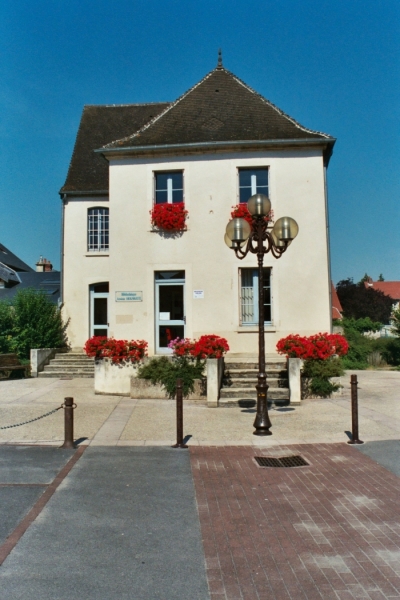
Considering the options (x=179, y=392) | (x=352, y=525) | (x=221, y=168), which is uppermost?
(x=221, y=168)

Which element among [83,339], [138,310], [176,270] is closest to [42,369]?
[83,339]

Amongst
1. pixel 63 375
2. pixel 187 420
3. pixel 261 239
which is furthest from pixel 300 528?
pixel 63 375

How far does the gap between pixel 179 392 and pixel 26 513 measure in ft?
10.7

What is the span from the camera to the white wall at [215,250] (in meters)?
14.0

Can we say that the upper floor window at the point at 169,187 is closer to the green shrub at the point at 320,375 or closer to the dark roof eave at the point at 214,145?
the dark roof eave at the point at 214,145

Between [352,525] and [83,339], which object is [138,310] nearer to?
[83,339]

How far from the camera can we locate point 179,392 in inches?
314

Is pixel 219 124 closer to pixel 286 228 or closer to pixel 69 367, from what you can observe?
pixel 286 228

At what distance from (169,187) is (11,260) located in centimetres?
2055

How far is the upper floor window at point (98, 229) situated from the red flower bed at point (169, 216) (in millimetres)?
A: 5240

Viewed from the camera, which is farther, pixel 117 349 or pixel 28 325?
pixel 28 325

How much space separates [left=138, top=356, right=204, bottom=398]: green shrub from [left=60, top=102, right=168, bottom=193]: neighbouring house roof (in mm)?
8658

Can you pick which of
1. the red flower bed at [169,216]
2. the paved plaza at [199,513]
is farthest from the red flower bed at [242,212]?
the paved plaza at [199,513]

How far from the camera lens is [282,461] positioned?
7121 millimetres
